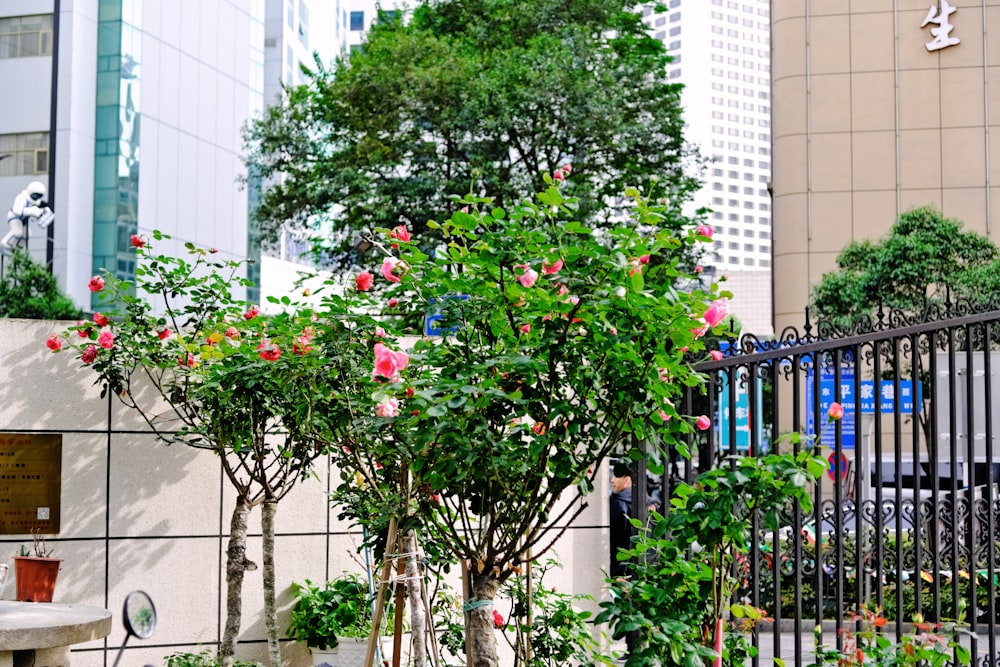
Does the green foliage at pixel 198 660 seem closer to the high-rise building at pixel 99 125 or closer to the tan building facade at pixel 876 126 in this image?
the high-rise building at pixel 99 125

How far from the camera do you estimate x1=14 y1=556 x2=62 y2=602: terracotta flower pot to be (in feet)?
21.7

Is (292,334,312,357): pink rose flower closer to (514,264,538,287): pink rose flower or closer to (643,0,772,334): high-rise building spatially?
(514,264,538,287): pink rose flower

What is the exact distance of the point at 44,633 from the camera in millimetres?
5133

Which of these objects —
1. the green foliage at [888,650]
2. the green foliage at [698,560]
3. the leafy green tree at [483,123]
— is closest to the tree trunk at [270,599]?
the green foliage at [698,560]

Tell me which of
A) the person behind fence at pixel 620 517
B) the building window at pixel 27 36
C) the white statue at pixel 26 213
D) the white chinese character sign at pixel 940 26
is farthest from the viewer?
the building window at pixel 27 36

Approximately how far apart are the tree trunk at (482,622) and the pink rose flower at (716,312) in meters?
1.23

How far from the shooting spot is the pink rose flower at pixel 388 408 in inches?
166

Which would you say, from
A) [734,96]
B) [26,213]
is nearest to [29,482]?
[26,213]

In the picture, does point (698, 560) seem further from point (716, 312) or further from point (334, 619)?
point (334, 619)

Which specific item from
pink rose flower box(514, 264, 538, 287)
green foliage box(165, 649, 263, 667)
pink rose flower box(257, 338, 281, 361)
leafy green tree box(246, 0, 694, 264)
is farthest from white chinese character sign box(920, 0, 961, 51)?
pink rose flower box(514, 264, 538, 287)

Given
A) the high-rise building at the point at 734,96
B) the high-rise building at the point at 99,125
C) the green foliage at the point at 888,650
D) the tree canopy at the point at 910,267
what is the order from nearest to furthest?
the green foliage at the point at 888,650
the tree canopy at the point at 910,267
the high-rise building at the point at 99,125
the high-rise building at the point at 734,96

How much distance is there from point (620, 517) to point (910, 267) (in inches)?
651

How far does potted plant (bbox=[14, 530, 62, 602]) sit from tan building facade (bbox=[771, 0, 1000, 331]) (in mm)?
28293

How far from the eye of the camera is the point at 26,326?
7.21 metres
